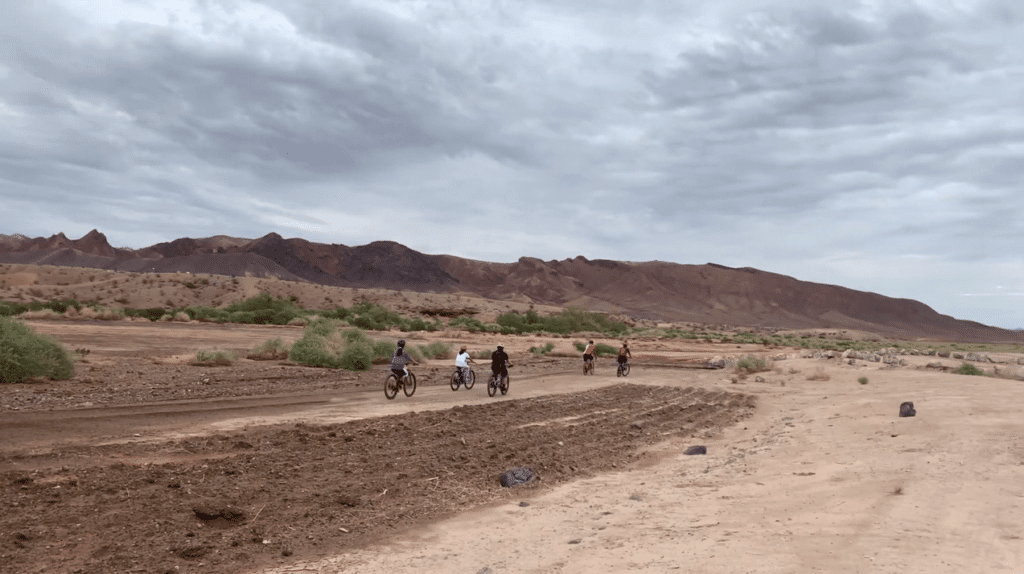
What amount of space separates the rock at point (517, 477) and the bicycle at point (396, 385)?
9.44 m

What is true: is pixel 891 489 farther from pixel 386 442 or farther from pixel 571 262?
pixel 571 262

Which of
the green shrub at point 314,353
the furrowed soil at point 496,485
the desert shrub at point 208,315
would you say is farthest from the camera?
the desert shrub at point 208,315

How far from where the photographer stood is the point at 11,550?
6270 millimetres

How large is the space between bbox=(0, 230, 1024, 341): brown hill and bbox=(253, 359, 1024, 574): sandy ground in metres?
142

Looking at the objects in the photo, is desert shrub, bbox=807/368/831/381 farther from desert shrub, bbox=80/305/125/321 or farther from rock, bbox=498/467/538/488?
desert shrub, bbox=80/305/125/321

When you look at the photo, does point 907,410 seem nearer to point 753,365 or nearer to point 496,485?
point 496,485

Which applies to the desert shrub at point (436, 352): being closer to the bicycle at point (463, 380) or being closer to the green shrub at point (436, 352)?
the green shrub at point (436, 352)

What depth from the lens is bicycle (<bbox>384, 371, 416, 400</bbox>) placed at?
18812 mm

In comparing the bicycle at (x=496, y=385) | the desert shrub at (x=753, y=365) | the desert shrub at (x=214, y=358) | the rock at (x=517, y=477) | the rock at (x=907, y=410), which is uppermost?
the rock at (x=907, y=410)

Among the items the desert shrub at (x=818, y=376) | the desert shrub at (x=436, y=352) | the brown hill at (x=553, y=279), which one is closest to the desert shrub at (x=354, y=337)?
the desert shrub at (x=436, y=352)

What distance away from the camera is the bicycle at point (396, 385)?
18812 mm

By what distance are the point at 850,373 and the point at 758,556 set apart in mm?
24870

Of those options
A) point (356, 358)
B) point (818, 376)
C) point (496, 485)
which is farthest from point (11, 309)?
point (496, 485)

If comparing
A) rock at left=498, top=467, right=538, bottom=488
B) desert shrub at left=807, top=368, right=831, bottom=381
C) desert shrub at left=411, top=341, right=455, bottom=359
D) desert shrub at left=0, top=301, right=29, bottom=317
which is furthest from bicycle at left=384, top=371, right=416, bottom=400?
desert shrub at left=0, top=301, right=29, bottom=317
